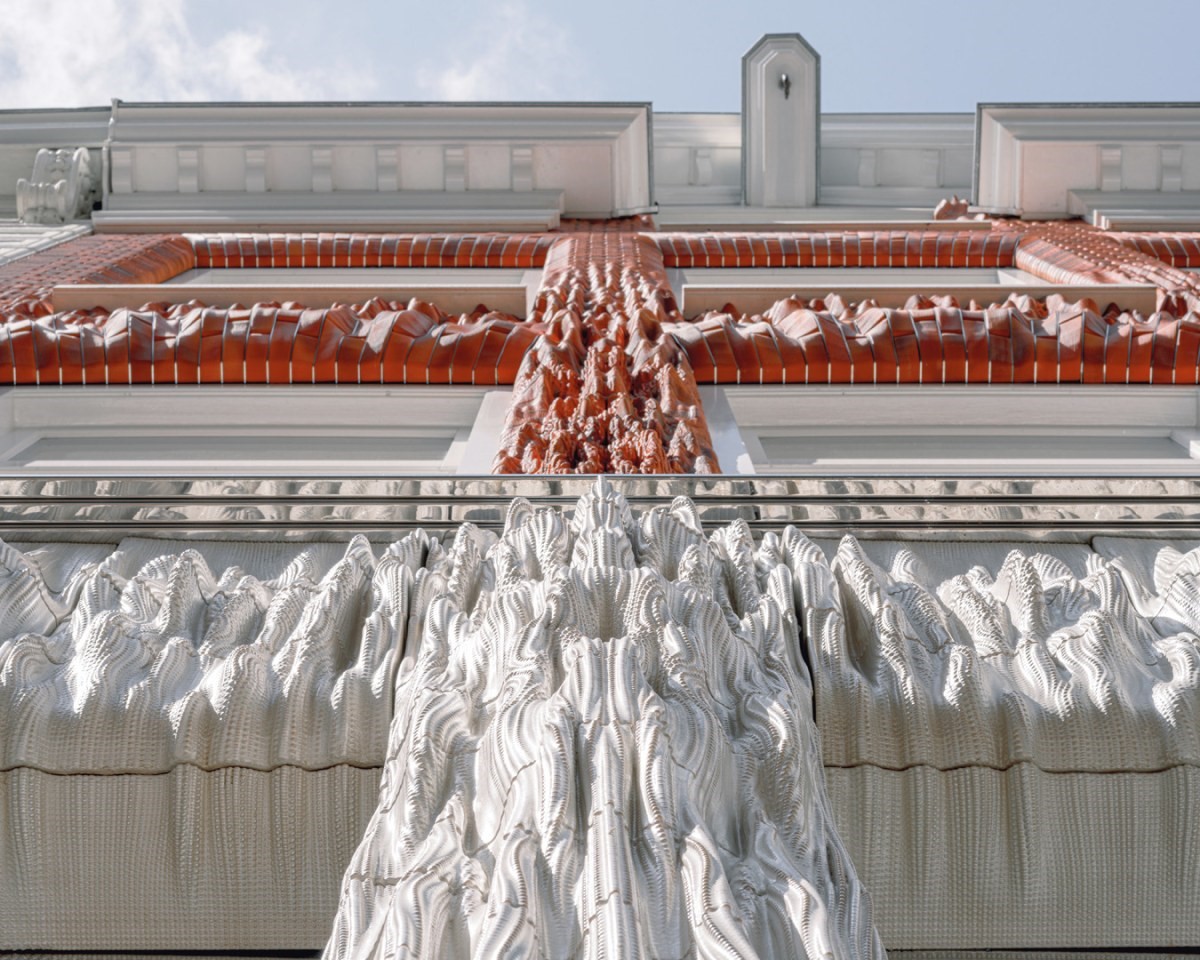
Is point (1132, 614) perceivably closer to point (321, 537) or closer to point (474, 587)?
point (474, 587)

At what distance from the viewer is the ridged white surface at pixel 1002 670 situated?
130 centimetres

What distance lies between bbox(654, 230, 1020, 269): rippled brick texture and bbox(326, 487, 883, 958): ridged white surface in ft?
13.0

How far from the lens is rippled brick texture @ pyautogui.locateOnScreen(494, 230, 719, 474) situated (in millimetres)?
2189

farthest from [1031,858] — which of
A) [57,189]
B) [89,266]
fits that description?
[57,189]

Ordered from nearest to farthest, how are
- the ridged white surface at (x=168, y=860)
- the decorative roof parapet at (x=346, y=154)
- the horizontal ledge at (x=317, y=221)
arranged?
the ridged white surface at (x=168, y=860) → the horizontal ledge at (x=317, y=221) → the decorative roof parapet at (x=346, y=154)

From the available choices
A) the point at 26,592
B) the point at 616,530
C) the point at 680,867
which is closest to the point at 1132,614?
the point at 616,530

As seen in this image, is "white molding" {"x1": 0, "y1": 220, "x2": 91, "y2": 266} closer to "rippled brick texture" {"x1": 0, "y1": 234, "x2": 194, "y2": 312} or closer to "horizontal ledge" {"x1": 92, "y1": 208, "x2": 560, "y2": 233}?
"rippled brick texture" {"x1": 0, "y1": 234, "x2": 194, "y2": 312}

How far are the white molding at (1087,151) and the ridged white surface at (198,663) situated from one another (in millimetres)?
5544

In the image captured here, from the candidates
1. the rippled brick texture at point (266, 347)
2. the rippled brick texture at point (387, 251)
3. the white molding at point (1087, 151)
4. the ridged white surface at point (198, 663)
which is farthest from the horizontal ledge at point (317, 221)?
the ridged white surface at point (198, 663)

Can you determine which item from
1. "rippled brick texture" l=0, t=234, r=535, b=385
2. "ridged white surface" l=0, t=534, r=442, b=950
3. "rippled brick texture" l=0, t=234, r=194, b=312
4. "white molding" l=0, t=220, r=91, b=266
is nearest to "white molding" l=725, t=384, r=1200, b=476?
"rippled brick texture" l=0, t=234, r=535, b=385

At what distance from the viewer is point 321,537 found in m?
1.78

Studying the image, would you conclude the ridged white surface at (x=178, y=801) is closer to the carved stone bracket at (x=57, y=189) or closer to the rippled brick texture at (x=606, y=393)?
the rippled brick texture at (x=606, y=393)

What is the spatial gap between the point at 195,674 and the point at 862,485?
1.01 m

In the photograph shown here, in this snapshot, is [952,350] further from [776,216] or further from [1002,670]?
[776,216]
